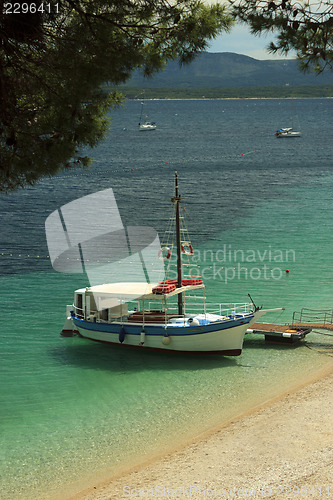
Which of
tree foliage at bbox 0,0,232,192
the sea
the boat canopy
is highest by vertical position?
tree foliage at bbox 0,0,232,192

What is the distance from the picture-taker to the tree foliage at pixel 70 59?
14.2 meters

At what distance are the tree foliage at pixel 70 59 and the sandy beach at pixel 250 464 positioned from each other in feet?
29.2

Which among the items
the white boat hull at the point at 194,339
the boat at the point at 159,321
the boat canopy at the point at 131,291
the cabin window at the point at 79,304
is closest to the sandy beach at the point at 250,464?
the white boat hull at the point at 194,339

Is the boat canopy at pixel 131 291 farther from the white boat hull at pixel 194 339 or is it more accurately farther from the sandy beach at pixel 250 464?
the sandy beach at pixel 250 464

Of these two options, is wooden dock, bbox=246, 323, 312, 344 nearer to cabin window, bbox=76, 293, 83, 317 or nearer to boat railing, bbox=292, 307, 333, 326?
boat railing, bbox=292, 307, 333, 326

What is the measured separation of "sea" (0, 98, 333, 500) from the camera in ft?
64.8

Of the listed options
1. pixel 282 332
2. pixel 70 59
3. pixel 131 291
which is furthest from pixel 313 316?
pixel 70 59

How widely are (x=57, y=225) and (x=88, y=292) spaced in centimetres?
2916

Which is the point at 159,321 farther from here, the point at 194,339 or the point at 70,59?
the point at 70,59

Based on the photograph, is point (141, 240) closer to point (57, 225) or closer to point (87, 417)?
point (57, 225)

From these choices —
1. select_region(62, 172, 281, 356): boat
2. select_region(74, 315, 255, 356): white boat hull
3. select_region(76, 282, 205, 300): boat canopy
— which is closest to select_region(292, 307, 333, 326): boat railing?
select_region(62, 172, 281, 356): boat

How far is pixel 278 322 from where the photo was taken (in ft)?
102

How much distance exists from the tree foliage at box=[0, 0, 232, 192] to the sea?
1.50m

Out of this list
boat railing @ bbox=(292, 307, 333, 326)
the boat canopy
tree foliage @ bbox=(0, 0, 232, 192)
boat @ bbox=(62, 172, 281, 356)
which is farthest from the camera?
boat railing @ bbox=(292, 307, 333, 326)
